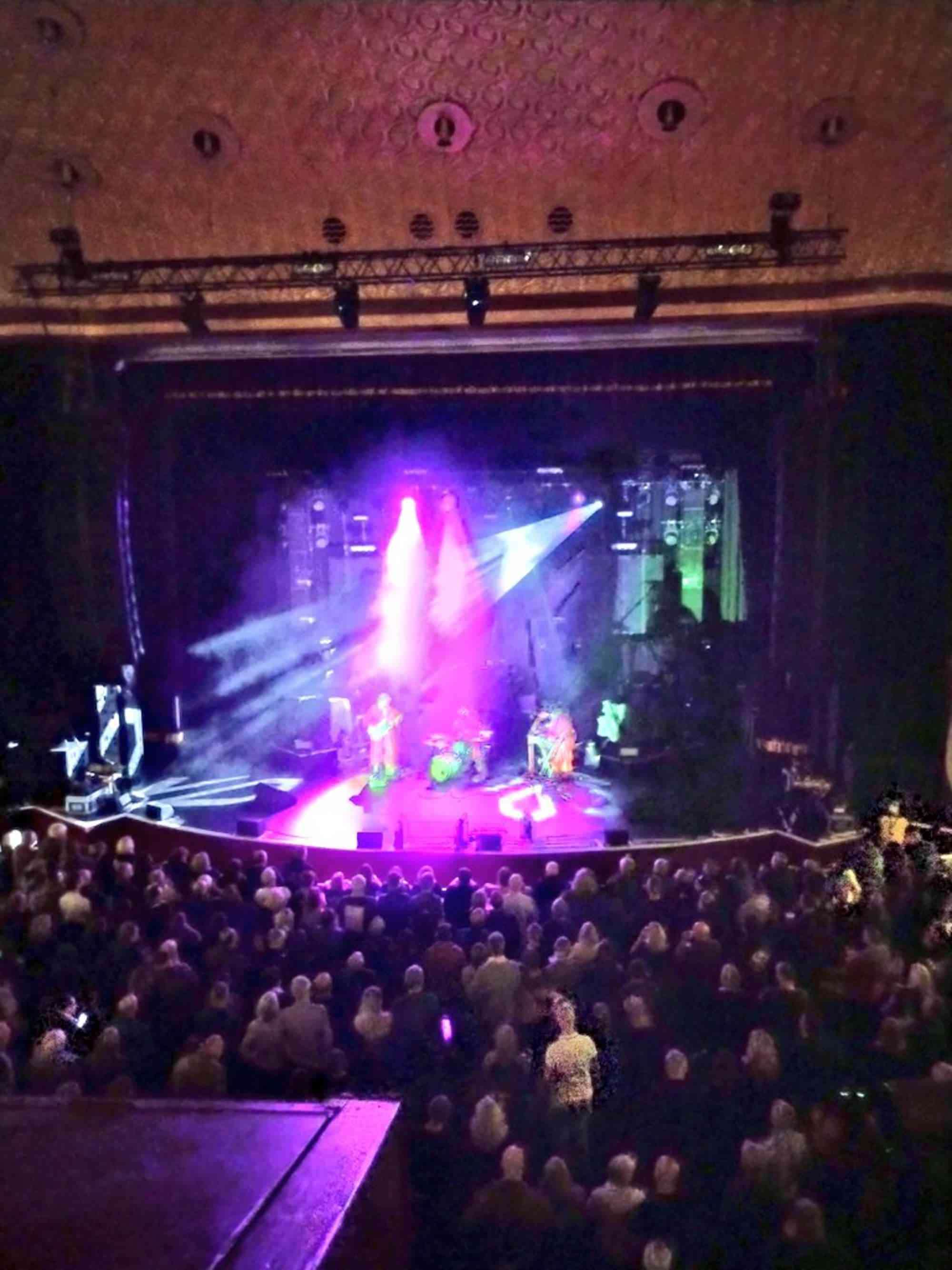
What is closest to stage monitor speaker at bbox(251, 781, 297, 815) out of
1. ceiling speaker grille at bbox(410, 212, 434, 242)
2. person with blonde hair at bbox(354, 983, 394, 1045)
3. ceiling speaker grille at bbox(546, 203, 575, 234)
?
person with blonde hair at bbox(354, 983, 394, 1045)

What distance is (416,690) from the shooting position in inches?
546

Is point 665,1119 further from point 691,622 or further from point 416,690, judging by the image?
point 416,690

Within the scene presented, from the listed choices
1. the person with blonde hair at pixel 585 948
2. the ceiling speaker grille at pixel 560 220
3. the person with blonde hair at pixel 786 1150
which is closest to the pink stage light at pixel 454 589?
the ceiling speaker grille at pixel 560 220

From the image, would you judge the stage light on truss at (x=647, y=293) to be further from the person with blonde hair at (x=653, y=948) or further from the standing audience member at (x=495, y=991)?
the standing audience member at (x=495, y=991)

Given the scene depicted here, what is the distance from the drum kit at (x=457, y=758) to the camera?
38.2 feet

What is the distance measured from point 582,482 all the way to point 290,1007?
9560 mm

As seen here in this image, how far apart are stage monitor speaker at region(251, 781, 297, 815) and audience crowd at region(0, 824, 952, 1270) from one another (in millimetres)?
3622

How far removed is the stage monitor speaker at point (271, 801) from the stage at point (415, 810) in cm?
2

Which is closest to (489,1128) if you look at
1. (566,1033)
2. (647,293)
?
(566,1033)

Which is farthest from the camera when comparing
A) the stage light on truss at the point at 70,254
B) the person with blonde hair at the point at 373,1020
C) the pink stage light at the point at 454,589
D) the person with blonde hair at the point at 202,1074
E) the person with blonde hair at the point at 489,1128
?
the pink stage light at the point at 454,589

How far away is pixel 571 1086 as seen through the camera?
446 cm

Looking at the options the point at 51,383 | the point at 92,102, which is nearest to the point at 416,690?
the point at 51,383

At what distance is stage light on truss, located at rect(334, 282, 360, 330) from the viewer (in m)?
8.64

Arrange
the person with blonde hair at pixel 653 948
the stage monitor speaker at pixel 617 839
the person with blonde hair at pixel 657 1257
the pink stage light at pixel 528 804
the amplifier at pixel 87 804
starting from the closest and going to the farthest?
the person with blonde hair at pixel 657 1257, the person with blonde hair at pixel 653 948, the stage monitor speaker at pixel 617 839, the amplifier at pixel 87 804, the pink stage light at pixel 528 804
